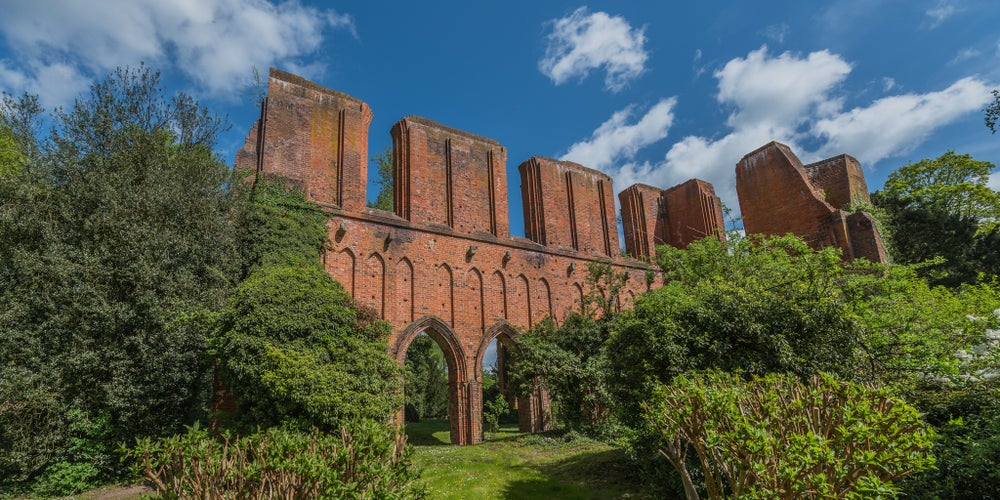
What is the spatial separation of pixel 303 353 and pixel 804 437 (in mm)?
8552

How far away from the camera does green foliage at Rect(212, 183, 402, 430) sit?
902 cm

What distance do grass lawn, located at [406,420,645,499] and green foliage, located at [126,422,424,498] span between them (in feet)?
8.98

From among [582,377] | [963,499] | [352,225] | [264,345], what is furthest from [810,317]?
[352,225]

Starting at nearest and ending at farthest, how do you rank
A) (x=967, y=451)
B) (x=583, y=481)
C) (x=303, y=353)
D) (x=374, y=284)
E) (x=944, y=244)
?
(x=967, y=451), (x=583, y=481), (x=303, y=353), (x=374, y=284), (x=944, y=244)

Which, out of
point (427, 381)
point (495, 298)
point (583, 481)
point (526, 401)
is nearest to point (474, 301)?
point (495, 298)

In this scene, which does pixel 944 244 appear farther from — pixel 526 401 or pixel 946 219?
pixel 526 401

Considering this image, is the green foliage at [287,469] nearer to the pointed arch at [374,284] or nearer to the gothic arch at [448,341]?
the pointed arch at [374,284]

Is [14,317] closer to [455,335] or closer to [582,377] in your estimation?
[455,335]

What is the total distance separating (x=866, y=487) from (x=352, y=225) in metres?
13.5

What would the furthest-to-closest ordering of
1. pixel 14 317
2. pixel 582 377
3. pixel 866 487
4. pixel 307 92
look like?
pixel 307 92, pixel 582 377, pixel 14 317, pixel 866 487

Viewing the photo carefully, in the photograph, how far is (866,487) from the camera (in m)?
3.39

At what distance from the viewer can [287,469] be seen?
4.11m

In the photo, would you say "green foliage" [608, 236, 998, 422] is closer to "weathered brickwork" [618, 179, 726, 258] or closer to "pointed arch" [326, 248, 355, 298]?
"pointed arch" [326, 248, 355, 298]

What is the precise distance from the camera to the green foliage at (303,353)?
29.6ft
